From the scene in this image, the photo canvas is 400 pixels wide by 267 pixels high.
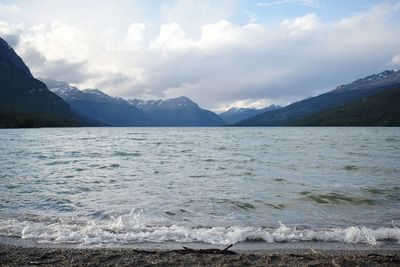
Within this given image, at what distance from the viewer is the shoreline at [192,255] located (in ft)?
32.1

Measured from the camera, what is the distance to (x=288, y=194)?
21.7m

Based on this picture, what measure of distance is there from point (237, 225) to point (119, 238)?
16.0 feet

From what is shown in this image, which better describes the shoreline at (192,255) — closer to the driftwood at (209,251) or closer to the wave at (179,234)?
the driftwood at (209,251)

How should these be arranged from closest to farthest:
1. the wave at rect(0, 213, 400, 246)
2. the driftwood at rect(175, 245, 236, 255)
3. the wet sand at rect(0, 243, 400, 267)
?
the wet sand at rect(0, 243, 400, 267)
the driftwood at rect(175, 245, 236, 255)
the wave at rect(0, 213, 400, 246)

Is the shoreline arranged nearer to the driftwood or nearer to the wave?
the driftwood

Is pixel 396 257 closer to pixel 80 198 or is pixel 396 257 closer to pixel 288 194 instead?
pixel 288 194

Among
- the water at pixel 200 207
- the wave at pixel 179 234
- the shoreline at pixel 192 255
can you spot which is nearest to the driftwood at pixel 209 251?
the shoreline at pixel 192 255

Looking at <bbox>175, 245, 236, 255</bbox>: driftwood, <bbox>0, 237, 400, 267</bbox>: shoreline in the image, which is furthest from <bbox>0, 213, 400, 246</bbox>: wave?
<bbox>175, 245, 236, 255</bbox>: driftwood

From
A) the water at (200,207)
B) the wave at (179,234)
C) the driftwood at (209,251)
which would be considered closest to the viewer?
the driftwood at (209,251)

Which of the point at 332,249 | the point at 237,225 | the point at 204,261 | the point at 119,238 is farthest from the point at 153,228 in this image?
the point at 332,249

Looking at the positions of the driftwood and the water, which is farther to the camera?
the water

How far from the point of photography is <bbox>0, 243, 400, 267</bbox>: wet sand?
→ 32.0 feet

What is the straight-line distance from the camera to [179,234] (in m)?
13.0

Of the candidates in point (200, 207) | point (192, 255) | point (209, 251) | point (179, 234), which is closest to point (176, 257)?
point (192, 255)
